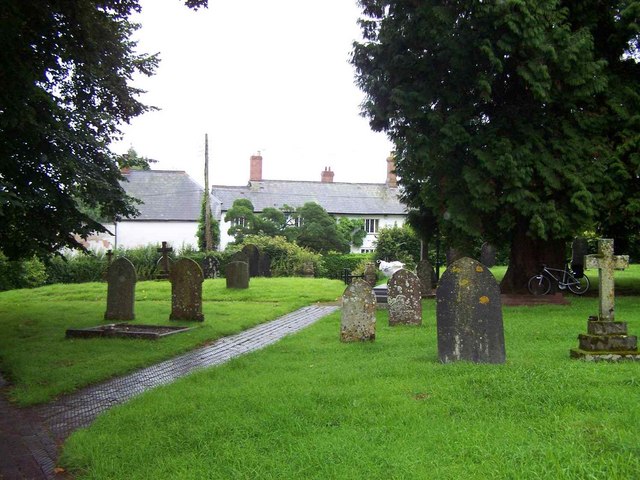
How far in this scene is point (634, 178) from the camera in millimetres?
14922

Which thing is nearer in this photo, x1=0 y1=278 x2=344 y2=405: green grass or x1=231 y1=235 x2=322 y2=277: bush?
x1=0 y1=278 x2=344 y2=405: green grass

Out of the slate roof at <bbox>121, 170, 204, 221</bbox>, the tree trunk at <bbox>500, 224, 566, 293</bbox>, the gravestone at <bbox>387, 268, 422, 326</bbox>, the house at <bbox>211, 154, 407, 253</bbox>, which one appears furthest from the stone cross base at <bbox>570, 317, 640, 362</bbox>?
the house at <bbox>211, 154, 407, 253</bbox>

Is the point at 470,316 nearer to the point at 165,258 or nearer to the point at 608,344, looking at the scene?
the point at 608,344

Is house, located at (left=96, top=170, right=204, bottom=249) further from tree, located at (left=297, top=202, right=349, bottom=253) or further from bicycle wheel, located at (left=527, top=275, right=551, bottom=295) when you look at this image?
bicycle wheel, located at (left=527, top=275, right=551, bottom=295)

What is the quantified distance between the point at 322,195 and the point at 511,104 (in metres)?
42.0

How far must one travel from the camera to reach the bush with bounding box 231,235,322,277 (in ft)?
111

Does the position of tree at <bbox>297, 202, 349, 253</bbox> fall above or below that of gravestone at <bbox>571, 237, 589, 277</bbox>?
above

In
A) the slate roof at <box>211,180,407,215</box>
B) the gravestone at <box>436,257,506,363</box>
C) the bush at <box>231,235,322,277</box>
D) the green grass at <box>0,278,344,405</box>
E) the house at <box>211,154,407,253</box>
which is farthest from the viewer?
the slate roof at <box>211,180,407,215</box>

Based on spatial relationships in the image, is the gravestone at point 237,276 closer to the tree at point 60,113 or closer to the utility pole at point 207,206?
the tree at point 60,113

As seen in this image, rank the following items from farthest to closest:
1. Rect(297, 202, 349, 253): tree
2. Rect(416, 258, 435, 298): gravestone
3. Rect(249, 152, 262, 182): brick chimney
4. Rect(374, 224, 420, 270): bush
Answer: Rect(249, 152, 262, 182): brick chimney, Rect(297, 202, 349, 253): tree, Rect(374, 224, 420, 270): bush, Rect(416, 258, 435, 298): gravestone

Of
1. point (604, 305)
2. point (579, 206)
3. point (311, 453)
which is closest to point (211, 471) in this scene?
point (311, 453)

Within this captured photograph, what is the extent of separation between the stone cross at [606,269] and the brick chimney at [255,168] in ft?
167

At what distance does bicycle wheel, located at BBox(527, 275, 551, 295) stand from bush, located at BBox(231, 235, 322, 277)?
18.3 meters

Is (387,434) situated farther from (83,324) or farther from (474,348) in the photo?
(83,324)
